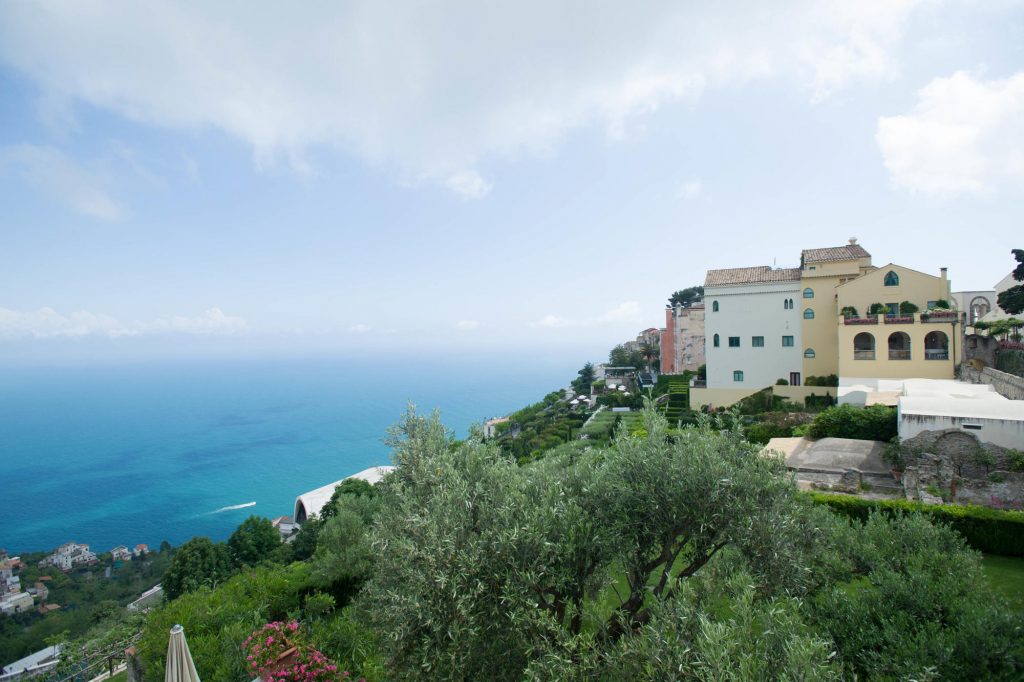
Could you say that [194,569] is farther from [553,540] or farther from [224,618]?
[553,540]

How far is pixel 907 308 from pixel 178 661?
37562 mm

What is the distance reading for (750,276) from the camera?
1358 inches

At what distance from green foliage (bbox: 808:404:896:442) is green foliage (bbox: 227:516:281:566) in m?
29.3

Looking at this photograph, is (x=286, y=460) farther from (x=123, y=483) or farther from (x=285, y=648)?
(x=285, y=648)

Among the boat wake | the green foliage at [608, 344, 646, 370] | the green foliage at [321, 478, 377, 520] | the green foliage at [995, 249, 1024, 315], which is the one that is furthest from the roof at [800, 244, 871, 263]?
the boat wake

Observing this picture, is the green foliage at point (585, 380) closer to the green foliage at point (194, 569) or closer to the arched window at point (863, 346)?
the arched window at point (863, 346)

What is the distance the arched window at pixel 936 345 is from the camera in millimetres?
26562


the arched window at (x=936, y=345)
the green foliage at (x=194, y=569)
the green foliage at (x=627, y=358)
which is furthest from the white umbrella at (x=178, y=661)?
the green foliage at (x=627, y=358)

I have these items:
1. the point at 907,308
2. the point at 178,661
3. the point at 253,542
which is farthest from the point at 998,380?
the point at 253,542

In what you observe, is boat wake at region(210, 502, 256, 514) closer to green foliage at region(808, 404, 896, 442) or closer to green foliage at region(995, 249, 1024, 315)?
green foliage at region(808, 404, 896, 442)

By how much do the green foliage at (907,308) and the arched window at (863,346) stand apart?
2353 millimetres

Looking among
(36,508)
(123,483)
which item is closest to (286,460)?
(123,483)

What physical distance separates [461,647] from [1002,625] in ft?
19.9

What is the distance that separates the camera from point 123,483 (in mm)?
71312
